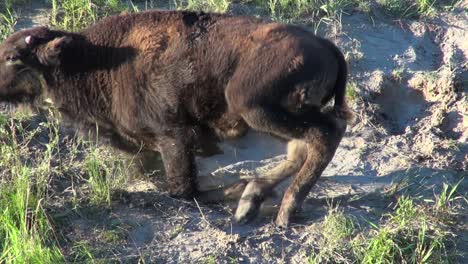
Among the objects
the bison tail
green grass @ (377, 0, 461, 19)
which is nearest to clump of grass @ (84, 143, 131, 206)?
the bison tail

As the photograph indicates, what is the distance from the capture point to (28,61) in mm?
5367

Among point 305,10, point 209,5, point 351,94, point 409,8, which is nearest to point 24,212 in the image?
point 351,94

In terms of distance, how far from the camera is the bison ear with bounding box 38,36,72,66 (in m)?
5.28

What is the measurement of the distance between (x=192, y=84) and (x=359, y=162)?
1.55 metres

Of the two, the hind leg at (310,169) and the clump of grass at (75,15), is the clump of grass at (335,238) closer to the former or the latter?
the hind leg at (310,169)

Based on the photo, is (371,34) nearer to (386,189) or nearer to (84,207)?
(386,189)

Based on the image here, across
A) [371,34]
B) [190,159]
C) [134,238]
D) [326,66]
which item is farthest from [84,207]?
[371,34]

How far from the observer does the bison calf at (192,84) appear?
16.2 feet

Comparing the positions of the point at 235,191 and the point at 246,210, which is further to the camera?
the point at 235,191

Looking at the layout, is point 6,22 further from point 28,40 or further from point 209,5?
point 209,5

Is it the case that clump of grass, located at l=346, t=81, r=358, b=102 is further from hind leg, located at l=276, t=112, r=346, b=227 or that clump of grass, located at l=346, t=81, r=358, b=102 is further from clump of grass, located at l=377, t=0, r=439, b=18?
clump of grass, located at l=377, t=0, r=439, b=18

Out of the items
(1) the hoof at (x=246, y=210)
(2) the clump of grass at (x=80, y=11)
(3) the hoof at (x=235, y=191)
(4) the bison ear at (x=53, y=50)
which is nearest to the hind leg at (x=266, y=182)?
(1) the hoof at (x=246, y=210)

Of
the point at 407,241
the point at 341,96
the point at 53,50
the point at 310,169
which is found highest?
the point at 53,50

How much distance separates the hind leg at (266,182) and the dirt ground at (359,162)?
10cm
